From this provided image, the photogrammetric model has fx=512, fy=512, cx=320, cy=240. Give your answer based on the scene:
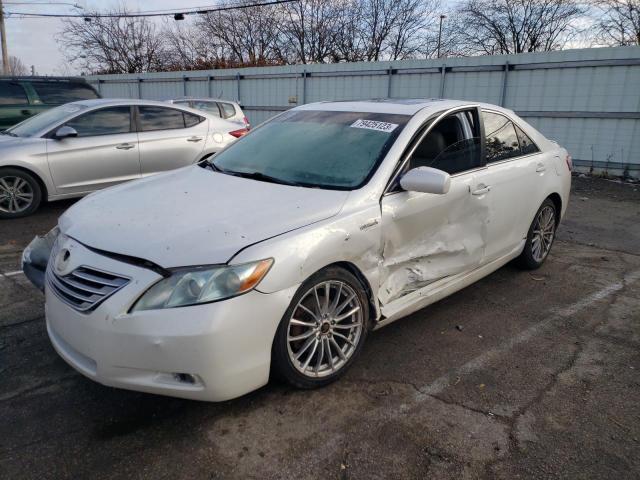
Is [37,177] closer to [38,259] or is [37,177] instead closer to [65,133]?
[65,133]

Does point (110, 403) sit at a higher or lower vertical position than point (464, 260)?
lower

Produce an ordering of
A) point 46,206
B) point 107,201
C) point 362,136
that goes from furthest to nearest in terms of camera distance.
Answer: point 46,206, point 362,136, point 107,201

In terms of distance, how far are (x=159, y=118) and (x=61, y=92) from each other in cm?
325

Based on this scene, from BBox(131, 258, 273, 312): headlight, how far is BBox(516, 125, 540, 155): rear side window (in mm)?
3175

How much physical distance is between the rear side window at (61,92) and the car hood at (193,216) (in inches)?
283

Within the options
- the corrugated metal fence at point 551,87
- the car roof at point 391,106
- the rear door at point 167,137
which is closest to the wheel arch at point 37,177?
the rear door at point 167,137

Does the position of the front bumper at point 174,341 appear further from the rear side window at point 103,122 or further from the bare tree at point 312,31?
the bare tree at point 312,31

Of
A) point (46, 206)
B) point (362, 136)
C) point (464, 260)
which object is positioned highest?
point (362, 136)

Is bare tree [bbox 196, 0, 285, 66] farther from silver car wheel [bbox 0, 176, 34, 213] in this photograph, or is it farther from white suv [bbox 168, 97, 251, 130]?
silver car wheel [bbox 0, 176, 34, 213]

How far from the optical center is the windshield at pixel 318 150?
325 centimetres

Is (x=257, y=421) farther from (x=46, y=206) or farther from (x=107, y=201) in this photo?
(x=46, y=206)

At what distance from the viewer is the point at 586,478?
2285 mm

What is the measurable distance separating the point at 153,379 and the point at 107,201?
1287 millimetres

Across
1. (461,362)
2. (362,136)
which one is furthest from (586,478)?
(362,136)
